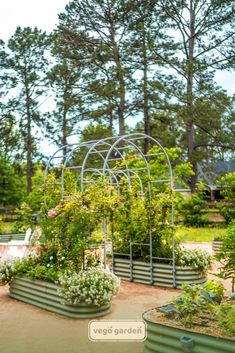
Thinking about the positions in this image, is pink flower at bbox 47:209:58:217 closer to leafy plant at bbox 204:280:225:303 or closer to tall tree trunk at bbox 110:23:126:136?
leafy plant at bbox 204:280:225:303

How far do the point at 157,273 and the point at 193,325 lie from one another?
3688 mm

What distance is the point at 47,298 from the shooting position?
563 centimetres

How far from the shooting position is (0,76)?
23172 millimetres

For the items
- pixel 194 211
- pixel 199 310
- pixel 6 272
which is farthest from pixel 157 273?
pixel 194 211

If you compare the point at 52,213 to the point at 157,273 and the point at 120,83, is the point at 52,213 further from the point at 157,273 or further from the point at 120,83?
the point at 120,83

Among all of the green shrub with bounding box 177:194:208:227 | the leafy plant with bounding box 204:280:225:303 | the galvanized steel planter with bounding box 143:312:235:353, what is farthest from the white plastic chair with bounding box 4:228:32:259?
the green shrub with bounding box 177:194:208:227

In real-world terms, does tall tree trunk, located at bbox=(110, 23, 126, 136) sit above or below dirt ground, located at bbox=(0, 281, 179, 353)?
above

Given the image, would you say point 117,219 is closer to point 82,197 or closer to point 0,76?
point 82,197

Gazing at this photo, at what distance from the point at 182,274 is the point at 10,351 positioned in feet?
11.2

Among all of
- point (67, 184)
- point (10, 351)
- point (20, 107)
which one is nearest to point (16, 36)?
point (20, 107)

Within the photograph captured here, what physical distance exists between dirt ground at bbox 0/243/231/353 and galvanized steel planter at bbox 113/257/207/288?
0.77 feet

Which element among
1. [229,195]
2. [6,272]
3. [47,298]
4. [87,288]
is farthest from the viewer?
[229,195]

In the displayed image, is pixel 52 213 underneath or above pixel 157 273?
above

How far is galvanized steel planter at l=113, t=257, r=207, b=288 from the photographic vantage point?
6.79m
